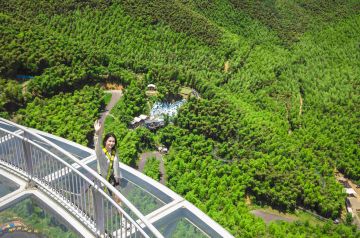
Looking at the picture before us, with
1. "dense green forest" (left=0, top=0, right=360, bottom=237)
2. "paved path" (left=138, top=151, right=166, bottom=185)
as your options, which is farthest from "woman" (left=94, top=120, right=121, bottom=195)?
"paved path" (left=138, top=151, right=166, bottom=185)

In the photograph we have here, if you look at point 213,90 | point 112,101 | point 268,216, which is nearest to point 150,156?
point 112,101

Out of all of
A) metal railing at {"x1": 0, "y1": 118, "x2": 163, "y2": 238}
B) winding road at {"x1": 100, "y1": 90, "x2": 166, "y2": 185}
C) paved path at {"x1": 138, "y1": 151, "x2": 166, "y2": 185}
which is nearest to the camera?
metal railing at {"x1": 0, "y1": 118, "x2": 163, "y2": 238}

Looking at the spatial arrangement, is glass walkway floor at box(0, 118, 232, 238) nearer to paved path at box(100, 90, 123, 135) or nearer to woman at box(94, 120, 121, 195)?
woman at box(94, 120, 121, 195)

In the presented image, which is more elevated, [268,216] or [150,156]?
[150,156]

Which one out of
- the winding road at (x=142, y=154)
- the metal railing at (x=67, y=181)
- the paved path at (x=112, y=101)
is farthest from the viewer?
the paved path at (x=112, y=101)

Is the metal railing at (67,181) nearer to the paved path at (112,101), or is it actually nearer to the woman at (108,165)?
the woman at (108,165)

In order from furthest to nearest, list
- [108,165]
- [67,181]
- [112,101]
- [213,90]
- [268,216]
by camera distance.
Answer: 1. [213,90]
2. [112,101]
3. [268,216]
4. [108,165]
5. [67,181]

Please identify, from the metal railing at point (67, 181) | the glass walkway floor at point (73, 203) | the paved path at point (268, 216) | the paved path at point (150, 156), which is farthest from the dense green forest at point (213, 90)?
the metal railing at point (67, 181)

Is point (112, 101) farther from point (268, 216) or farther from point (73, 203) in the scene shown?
point (73, 203)
